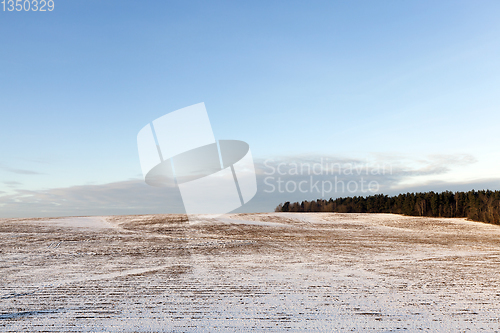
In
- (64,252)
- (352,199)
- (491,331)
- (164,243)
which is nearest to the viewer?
(491,331)

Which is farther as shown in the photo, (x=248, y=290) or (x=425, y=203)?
(x=425, y=203)

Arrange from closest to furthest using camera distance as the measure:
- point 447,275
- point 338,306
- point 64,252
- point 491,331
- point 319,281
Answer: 1. point 491,331
2. point 338,306
3. point 319,281
4. point 447,275
5. point 64,252

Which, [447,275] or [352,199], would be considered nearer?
[447,275]

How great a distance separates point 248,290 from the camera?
920 centimetres

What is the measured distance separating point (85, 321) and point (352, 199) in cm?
7754

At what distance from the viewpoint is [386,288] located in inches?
380

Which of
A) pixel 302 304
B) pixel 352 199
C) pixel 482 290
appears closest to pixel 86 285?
pixel 302 304

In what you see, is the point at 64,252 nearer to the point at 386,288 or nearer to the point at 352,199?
Result: the point at 386,288

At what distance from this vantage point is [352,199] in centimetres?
7894

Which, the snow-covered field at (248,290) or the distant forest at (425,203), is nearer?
the snow-covered field at (248,290)

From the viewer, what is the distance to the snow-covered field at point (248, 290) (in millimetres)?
6871

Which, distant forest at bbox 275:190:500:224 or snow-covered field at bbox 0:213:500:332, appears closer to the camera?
snow-covered field at bbox 0:213:500:332

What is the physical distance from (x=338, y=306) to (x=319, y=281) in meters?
2.53

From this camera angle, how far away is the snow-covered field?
6.87m
